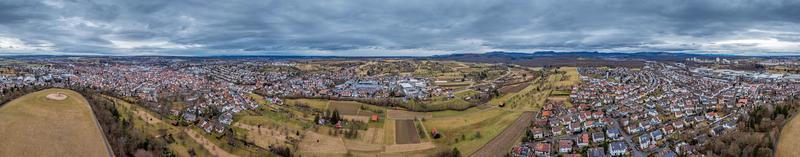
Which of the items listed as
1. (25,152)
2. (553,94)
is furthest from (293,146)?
(553,94)

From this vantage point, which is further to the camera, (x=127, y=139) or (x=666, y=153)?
(x=127, y=139)

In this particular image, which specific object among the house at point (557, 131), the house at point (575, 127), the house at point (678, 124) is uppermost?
the house at point (678, 124)

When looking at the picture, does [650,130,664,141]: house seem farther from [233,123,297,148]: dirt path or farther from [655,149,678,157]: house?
[233,123,297,148]: dirt path

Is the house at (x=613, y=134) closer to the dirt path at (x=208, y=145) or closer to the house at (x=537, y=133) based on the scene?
the house at (x=537, y=133)

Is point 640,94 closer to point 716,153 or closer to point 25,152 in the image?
point 716,153

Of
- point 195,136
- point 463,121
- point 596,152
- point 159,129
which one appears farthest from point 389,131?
point 159,129

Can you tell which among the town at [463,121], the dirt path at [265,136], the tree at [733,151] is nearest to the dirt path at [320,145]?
the town at [463,121]

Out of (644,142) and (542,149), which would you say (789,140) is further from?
(542,149)
